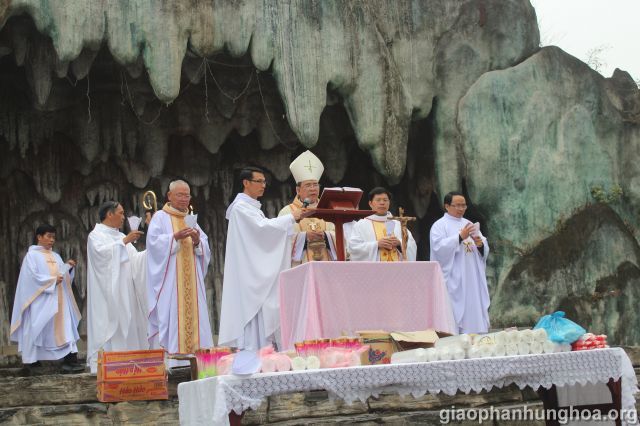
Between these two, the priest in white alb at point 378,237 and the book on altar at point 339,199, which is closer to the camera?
the book on altar at point 339,199

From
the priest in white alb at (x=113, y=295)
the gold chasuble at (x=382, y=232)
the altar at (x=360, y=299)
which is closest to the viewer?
the altar at (x=360, y=299)

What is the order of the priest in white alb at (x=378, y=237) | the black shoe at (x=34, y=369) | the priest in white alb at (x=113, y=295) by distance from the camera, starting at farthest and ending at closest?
the black shoe at (x=34, y=369)
the priest in white alb at (x=113, y=295)
the priest in white alb at (x=378, y=237)

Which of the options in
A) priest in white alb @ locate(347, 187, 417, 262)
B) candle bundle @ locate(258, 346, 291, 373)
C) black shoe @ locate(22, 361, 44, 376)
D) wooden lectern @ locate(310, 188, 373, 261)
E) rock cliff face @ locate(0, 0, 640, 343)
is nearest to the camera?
candle bundle @ locate(258, 346, 291, 373)

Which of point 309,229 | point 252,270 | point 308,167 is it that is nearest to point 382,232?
point 309,229

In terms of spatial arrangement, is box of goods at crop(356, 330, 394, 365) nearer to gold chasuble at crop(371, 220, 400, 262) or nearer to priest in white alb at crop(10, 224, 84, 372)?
gold chasuble at crop(371, 220, 400, 262)

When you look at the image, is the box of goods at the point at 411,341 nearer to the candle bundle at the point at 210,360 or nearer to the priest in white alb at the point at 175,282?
the candle bundle at the point at 210,360

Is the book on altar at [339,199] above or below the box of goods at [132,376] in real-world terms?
above

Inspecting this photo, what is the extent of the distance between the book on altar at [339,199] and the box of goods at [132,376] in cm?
198

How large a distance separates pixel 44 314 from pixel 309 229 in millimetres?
3258

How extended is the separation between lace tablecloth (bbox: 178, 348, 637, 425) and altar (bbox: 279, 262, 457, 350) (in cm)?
132

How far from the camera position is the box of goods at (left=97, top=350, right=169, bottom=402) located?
8266 mm

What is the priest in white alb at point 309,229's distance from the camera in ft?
28.8

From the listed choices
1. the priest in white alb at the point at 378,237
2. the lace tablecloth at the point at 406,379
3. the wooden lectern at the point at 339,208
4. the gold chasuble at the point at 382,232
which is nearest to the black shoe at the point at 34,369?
the priest in white alb at the point at 378,237

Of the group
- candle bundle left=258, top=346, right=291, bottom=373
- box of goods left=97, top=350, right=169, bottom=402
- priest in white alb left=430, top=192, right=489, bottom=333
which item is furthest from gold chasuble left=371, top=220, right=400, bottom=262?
candle bundle left=258, top=346, right=291, bottom=373
